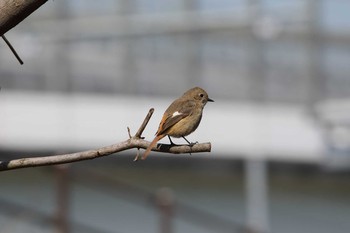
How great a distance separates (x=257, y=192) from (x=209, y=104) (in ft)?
4.63

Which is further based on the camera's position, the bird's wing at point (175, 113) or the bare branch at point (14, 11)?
the bird's wing at point (175, 113)

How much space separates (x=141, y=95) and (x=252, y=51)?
1980mm

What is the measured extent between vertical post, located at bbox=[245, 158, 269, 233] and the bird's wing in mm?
8033

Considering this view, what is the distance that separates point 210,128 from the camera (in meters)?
11.1

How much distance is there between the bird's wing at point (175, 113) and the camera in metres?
2.96

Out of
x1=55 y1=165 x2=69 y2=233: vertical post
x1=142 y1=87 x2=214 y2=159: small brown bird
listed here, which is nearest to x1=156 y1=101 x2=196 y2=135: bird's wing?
x1=142 y1=87 x2=214 y2=159: small brown bird

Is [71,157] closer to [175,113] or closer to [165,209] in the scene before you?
[175,113]

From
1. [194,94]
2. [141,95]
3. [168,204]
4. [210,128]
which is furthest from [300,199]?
[194,94]

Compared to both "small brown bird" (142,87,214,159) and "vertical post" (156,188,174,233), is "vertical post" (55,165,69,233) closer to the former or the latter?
"vertical post" (156,188,174,233)

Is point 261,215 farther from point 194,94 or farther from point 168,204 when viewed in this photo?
point 194,94

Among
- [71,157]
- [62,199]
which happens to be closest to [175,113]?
[71,157]

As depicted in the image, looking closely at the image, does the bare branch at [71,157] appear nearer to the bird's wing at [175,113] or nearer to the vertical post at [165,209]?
the bird's wing at [175,113]

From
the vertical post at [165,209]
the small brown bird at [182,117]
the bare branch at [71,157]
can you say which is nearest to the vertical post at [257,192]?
the vertical post at [165,209]

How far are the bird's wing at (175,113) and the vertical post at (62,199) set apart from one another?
307 centimetres
